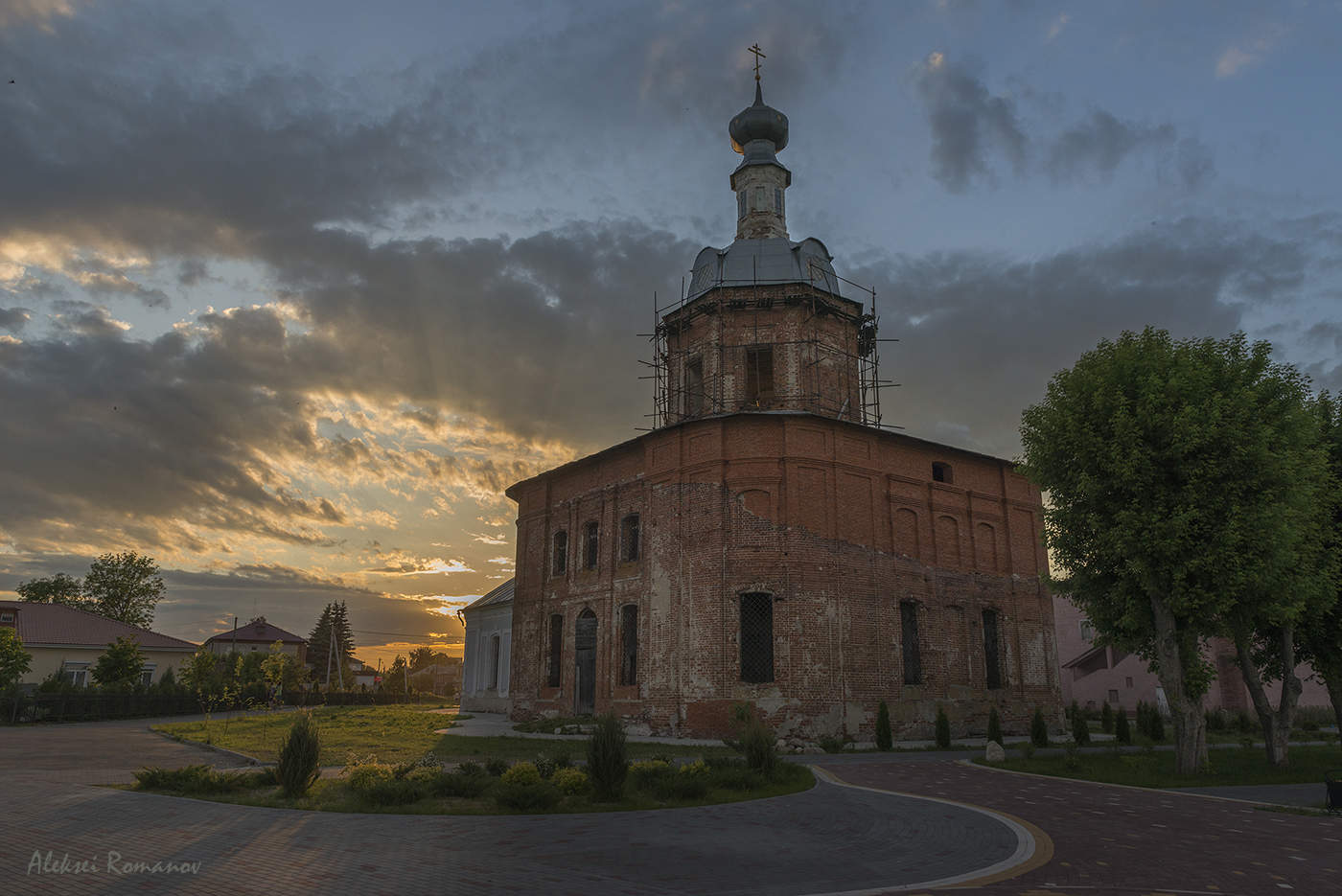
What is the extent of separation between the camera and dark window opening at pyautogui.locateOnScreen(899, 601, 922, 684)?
2467 centimetres

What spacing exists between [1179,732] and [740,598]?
10.7 metres

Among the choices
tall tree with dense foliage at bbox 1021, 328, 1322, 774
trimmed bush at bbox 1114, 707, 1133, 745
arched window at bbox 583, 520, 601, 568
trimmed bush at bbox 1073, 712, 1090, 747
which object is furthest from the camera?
arched window at bbox 583, 520, 601, 568

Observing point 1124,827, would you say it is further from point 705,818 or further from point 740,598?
Answer: point 740,598

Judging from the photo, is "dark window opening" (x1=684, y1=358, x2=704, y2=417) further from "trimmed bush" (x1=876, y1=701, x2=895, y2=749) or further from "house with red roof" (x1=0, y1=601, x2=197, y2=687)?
"house with red roof" (x1=0, y1=601, x2=197, y2=687)

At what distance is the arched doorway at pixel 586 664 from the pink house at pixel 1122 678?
21.1 m

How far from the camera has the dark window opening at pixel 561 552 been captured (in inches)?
1200

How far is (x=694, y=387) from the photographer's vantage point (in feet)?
95.2

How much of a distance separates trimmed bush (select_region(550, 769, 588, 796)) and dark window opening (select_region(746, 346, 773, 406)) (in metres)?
17.9

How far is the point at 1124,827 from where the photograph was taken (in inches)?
401

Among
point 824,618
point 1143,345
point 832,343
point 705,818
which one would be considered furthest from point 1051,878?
point 832,343

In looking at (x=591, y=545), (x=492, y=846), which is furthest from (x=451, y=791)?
(x=591, y=545)

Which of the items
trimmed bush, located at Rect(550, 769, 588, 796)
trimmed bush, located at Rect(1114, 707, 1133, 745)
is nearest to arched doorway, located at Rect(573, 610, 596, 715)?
trimmed bush, located at Rect(550, 769, 588, 796)

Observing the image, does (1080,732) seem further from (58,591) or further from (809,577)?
(58,591)

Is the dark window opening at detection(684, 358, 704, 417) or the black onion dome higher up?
the black onion dome
